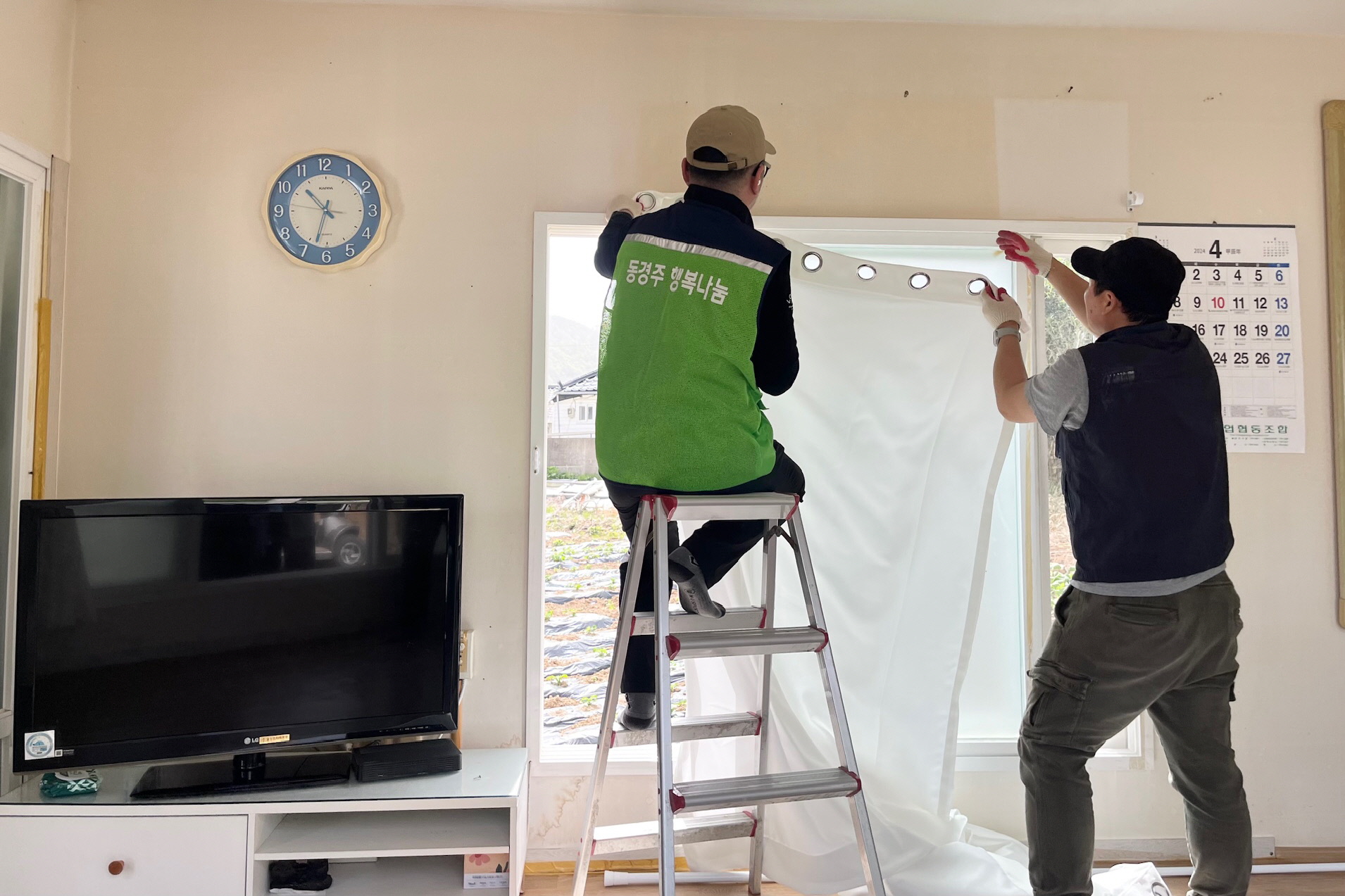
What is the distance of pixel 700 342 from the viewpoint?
155 cm

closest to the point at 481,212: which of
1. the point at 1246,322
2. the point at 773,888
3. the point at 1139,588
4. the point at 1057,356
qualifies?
the point at 1057,356

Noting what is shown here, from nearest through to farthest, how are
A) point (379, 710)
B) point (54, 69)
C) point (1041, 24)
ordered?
1. point (379, 710)
2. point (54, 69)
3. point (1041, 24)

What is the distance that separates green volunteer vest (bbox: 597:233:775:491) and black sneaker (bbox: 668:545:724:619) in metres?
0.15

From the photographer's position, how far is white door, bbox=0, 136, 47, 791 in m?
2.23

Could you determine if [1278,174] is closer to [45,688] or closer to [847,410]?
[847,410]

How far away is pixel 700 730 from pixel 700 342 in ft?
3.08

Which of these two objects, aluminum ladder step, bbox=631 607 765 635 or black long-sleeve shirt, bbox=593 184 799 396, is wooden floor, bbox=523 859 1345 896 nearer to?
aluminum ladder step, bbox=631 607 765 635

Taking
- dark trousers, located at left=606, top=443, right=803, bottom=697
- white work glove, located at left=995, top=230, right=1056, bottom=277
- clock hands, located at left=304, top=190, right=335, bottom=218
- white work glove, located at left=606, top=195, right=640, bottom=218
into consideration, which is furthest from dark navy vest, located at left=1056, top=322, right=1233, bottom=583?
clock hands, located at left=304, top=190, right=335, bottom=218

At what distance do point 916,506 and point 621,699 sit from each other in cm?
105

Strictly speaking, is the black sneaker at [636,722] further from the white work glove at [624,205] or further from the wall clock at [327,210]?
the wall clock at [327,210]

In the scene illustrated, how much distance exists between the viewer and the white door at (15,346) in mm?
2229

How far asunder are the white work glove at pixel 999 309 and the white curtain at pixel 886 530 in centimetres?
23

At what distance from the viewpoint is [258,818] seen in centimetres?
199

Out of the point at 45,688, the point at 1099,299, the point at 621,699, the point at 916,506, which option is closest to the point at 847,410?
the point at 916,506
